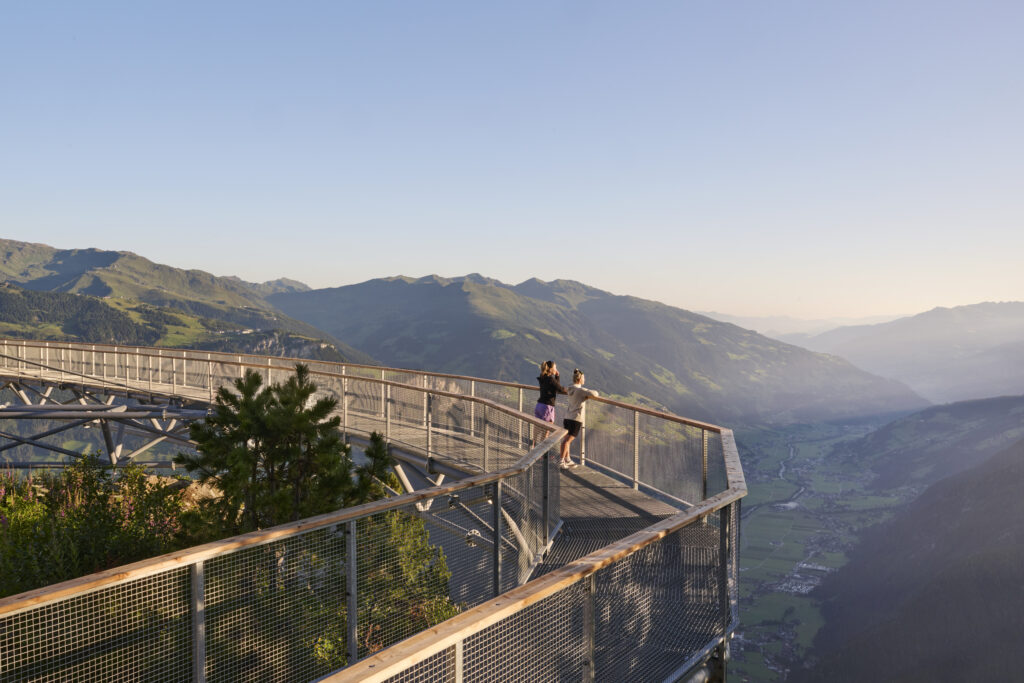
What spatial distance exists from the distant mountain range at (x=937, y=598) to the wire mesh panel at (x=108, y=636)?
503 feet

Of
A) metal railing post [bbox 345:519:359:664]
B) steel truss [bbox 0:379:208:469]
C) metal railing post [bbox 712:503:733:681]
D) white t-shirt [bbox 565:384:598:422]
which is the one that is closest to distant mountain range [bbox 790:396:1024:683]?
steel truss [bbox 0:379:208:469]

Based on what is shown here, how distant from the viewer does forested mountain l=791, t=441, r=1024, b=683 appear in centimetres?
12875

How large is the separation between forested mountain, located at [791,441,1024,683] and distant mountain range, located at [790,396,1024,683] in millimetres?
196

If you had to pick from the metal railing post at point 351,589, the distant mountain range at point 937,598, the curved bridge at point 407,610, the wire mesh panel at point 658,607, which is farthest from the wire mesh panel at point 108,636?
the distant mountain range at point 937,598

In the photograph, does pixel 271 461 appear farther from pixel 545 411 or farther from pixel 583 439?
pixel 583 439

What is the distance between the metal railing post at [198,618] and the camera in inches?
137

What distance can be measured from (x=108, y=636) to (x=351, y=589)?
4.27 feet

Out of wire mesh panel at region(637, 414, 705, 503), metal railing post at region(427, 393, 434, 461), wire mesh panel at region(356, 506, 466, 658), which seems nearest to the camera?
wire mesh panel at region(356, 506, 466, 658)

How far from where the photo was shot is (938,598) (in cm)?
14850

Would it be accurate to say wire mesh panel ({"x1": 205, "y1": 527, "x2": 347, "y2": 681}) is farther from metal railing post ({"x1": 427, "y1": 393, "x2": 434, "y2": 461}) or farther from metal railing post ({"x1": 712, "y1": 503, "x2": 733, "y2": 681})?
metal railing post ({"x1": 427, "y1": 393, "x2": 434, "y2": 461})

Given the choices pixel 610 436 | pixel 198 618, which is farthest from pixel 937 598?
pixel 198 618

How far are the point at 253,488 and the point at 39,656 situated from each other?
263 inches

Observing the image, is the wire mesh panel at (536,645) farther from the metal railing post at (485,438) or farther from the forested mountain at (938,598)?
the forested mountain at (938,598)

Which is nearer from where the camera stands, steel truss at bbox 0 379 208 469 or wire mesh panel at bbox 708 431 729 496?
wire mesh panel at bbox 708 431 729 496
